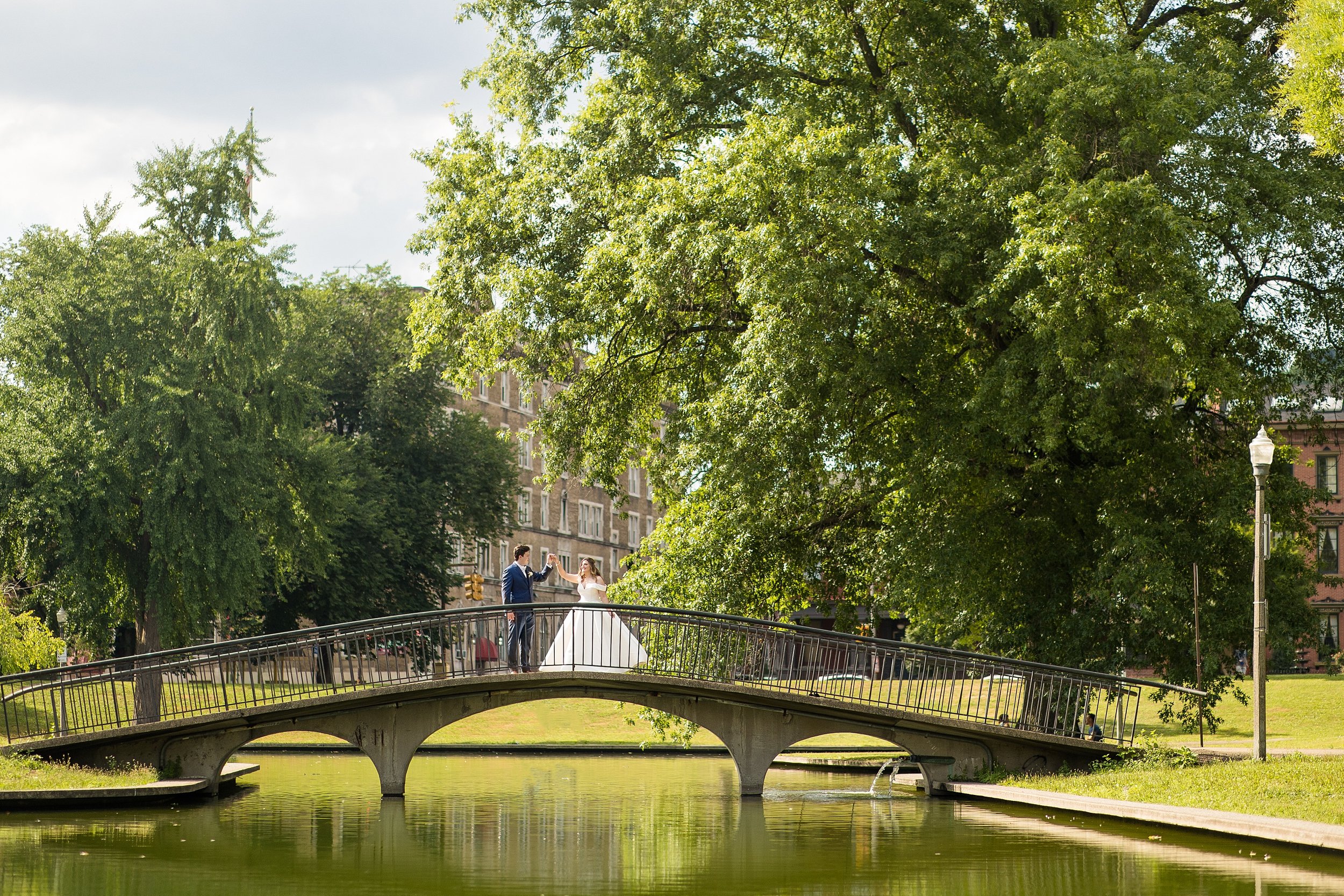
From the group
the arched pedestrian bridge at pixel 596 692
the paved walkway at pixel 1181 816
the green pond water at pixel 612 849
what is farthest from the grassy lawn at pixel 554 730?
the paved walkway at pixel 1181 816

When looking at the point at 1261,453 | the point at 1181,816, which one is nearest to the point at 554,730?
the point at 1261,453

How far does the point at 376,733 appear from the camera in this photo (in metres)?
22.8

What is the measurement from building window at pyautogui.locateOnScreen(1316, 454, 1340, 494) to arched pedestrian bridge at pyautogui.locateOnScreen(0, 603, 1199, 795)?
5643 cm

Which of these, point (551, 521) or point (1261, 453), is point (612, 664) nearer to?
point (1261, 453)

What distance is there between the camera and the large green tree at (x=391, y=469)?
5588cm

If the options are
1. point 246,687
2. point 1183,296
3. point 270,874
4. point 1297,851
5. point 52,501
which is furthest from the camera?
point 52,501

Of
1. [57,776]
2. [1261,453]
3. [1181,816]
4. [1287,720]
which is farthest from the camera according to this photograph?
[1287,720]

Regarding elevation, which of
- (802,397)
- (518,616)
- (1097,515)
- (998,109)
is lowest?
(518,616)

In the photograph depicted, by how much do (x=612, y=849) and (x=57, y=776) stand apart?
29.8 feet

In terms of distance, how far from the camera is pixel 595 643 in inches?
920

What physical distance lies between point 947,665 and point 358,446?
37462 millimetres

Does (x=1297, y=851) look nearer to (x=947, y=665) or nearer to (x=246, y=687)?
(x=947, y=665)

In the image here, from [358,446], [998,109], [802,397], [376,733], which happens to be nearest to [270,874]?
[376,733]

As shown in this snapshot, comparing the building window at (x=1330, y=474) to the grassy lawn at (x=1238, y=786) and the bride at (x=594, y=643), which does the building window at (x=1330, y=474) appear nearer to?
the grassy lawn at (x=1238, y=786)
